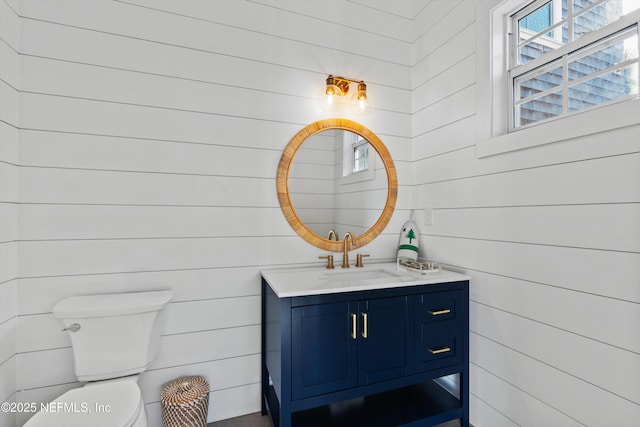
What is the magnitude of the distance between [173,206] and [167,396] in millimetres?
979

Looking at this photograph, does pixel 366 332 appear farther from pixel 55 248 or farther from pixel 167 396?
pixel 55 248

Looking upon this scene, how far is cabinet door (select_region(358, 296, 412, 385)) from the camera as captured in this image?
4.99 feet

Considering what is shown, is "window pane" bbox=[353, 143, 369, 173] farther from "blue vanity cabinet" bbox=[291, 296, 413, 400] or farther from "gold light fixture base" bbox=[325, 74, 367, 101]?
"blue vanity cabinet" bbox=[291, 296, 413, 400]

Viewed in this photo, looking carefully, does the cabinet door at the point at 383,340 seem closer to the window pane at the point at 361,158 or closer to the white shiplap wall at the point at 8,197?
the window pane at the point at 361,158

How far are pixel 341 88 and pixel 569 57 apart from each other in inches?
47.1

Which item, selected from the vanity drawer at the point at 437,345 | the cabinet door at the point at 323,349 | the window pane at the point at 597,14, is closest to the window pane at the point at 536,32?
the window pane at the point at 597,14

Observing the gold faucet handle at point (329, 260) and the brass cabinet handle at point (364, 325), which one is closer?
the brass cabinet handle at point (364, 325)

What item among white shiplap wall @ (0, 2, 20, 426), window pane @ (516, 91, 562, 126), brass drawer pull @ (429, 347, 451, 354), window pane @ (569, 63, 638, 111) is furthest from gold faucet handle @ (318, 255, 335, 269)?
white shiplap wall @ (0, 2, 20, 426)

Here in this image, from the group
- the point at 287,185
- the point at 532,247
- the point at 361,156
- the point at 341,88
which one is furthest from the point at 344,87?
the point at 532,247

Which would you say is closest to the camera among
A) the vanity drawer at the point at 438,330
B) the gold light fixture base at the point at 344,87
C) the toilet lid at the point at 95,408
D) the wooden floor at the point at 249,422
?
the toilet lid at the point at 95,408

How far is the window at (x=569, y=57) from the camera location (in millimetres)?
1211

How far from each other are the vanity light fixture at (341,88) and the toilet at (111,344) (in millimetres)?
1517

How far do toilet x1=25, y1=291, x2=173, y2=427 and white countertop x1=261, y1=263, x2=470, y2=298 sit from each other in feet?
1.96

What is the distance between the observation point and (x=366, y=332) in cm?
152
